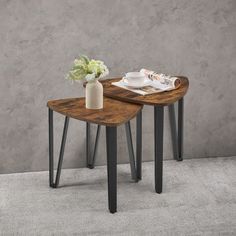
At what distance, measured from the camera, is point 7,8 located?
11.4ft

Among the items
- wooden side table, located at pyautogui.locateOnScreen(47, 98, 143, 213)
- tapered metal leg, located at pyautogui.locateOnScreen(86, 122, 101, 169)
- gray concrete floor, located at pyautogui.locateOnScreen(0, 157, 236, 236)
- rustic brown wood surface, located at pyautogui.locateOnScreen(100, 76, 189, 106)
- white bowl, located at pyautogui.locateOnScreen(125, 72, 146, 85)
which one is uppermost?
white bowl, located at pyautogui.locateOnScreen(125, 72, 146, 85)

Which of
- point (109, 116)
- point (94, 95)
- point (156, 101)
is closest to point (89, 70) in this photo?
point (94, 95)

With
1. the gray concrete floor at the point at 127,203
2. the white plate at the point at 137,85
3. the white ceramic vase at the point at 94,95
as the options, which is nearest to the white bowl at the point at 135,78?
the white plate at the point at 137,85

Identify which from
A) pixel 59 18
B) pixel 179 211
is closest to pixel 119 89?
pixel 59 18

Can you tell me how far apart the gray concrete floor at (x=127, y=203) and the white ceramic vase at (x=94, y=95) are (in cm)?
52

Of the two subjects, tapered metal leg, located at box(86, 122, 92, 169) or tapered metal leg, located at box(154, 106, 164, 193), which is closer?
tapered metal leg, located at box(154, 106, 164, 193)

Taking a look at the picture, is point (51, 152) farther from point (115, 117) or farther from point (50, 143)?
point (115, 117)

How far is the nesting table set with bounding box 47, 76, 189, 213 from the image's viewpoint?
3.12 m

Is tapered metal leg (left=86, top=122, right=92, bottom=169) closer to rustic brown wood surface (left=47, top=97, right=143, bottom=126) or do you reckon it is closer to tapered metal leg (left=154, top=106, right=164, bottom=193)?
rustic brown wood surface (left=47, top=97, right=143, bottom=126)

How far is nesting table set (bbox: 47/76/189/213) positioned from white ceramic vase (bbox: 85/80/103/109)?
0.04 meters

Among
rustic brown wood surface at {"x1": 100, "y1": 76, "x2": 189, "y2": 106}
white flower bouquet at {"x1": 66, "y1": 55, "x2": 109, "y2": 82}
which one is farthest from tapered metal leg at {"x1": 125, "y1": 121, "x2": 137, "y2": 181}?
white flower bouquet at {"x1": 66, "y1": 55, "x2": 109, "y2": 82}

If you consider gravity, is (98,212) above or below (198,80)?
below

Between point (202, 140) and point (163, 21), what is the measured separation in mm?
811

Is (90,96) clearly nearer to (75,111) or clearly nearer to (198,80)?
(75,111)
